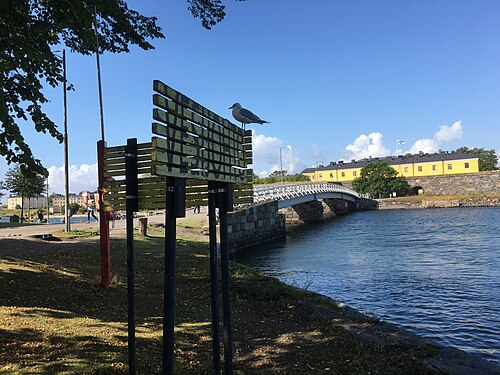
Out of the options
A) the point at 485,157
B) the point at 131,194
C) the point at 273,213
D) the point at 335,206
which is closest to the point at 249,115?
the point at 131,194

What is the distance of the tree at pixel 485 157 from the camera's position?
4322 inches

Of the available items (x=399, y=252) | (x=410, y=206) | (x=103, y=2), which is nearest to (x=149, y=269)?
(x=103, y=2)

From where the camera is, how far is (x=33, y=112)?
23.7 ft

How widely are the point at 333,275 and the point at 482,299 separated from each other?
5854mm

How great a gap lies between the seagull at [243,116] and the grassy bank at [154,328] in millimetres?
3273

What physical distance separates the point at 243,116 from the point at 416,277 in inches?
484

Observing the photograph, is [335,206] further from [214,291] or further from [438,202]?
[214,291]

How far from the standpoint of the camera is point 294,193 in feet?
146

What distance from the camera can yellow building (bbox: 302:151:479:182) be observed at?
92.9 metres

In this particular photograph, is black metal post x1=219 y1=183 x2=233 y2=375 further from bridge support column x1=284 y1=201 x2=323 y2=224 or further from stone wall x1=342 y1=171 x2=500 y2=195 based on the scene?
stone wall x1=342 y1=171 x2=500 y2=195

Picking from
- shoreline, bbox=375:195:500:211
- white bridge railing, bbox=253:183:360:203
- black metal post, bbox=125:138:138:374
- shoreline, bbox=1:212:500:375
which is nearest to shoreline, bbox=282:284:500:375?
shoreline, bbox=1:212:500:375

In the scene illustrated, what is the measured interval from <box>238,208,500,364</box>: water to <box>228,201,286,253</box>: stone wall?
231 cm

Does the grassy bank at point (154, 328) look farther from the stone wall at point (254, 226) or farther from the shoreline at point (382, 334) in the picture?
the stone wall at point (254, 226)

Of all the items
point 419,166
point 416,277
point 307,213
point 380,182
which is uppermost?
point 419,166
